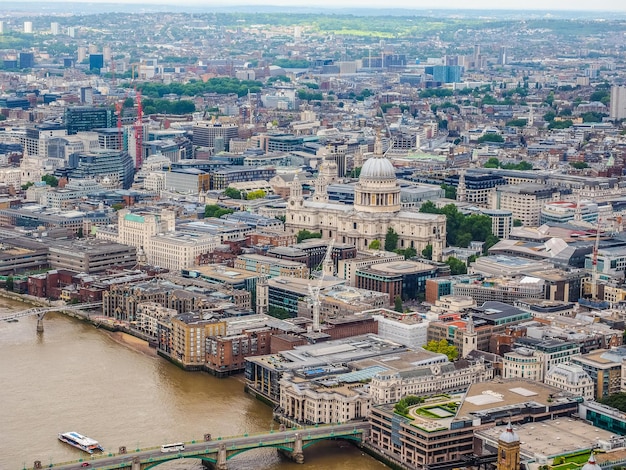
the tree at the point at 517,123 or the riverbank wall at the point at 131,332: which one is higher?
the tree at the point at 517,123

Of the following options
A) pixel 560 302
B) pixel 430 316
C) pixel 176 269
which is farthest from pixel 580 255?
pixel 176 269

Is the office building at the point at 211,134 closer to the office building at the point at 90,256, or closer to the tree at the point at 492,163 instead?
the tree at the point at 492,163

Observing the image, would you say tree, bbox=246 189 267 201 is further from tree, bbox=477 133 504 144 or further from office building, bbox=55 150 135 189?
tree, bbox=477 133 504 144

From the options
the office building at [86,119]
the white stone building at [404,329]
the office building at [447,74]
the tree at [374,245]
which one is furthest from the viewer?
the office building at [447,74]

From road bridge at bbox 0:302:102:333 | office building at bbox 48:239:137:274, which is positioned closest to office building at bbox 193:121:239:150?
office building at bbox 48:239:137:274

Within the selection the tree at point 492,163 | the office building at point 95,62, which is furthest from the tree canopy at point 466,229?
the office building at point 95,62

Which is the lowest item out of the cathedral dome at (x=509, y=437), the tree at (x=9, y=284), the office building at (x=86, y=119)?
the tree at (x=9, y=284)
